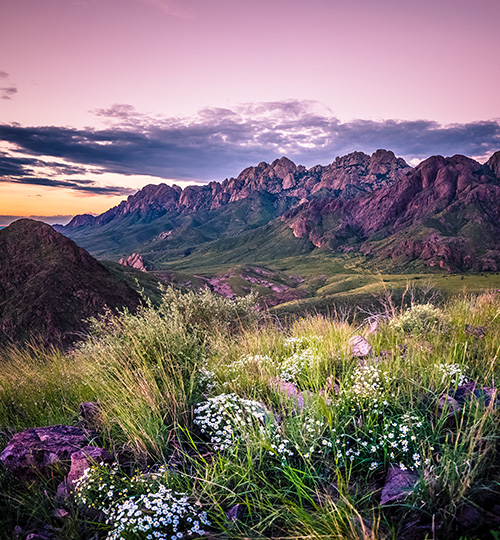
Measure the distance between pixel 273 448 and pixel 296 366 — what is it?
1.95m

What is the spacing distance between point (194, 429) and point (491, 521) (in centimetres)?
301

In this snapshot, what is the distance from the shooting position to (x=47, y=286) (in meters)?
44.2

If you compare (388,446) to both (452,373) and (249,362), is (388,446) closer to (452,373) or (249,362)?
(452,373)

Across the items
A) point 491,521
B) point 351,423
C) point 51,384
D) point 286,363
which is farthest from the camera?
point 51,384

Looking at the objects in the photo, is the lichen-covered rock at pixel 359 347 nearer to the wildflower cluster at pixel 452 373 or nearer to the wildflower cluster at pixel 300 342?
the wildflower cluster at pixel 300 342

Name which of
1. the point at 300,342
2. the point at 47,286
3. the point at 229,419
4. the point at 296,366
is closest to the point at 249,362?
the point at 296,366

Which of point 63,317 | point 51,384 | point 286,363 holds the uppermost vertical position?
point 286,363

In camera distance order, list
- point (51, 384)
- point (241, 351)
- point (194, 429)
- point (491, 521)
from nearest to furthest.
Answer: point (491, 521), point (194, 429), point (51, 384), point (241, 351)

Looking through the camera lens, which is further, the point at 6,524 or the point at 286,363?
the point at 286,363

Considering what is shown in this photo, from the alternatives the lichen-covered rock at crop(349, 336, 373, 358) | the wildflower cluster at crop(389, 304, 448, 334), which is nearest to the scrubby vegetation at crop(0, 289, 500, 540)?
the lichen-covered rock at crop(349, 336, 373, 358)

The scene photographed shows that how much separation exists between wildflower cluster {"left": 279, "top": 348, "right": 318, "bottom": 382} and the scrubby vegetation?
3cm

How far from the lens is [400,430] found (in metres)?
3.34

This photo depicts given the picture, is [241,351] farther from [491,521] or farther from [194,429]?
[491,521]

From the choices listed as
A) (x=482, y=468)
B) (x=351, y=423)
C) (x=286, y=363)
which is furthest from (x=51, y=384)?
(x=482, y=468)
